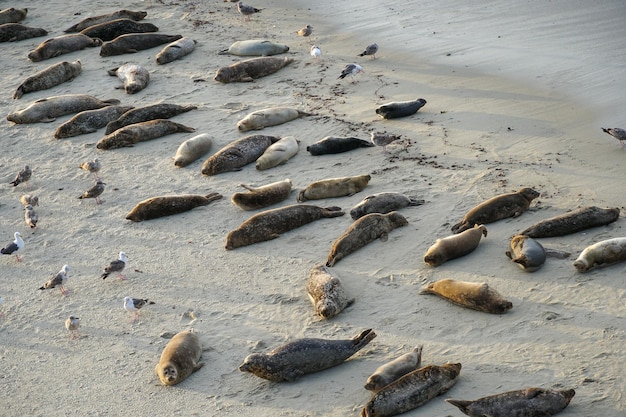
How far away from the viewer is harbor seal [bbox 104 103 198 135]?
539 inches

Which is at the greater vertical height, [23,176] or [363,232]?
[363,232]

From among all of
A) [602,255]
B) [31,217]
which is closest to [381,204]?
[602,255]

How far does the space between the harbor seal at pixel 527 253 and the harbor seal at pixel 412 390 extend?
185 centimetres

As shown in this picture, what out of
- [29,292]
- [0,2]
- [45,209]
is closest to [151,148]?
[45,209]

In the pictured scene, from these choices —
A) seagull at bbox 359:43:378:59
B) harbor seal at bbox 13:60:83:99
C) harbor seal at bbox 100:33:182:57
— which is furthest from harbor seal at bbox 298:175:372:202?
harbor seal at bbox 100:33:182:57

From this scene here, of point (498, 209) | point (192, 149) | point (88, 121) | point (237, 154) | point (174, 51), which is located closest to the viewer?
point (498, 209)

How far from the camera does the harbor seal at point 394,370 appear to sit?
7176 millimetres

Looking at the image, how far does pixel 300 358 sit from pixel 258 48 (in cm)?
944

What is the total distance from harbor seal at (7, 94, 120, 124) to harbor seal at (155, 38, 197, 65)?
6.04 feet

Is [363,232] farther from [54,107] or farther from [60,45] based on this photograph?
[60,45]

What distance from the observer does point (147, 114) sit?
13836 millimetres

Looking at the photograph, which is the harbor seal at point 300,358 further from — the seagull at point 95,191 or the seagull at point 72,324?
the seagull at point 95,191

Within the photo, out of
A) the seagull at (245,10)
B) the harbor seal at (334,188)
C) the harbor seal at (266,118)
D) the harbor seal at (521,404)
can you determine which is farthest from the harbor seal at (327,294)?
the seagull at (245,10)

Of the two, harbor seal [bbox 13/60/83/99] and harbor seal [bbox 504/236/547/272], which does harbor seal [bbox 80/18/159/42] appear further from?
harbor seal [bbox 504/236/547/272]
